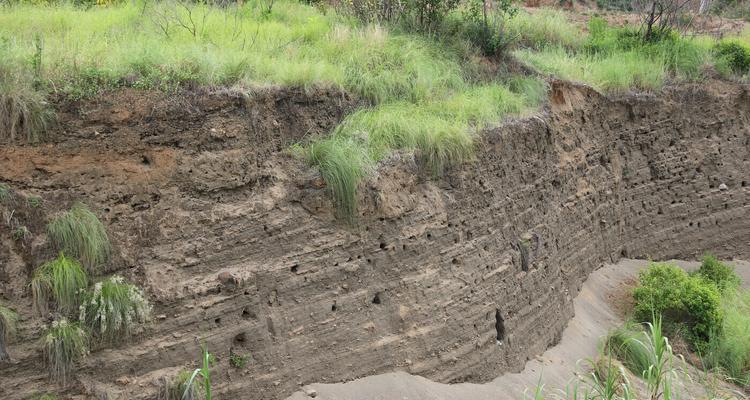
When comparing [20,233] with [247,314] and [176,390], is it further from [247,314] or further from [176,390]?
[247,314]

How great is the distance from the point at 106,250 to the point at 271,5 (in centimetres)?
601

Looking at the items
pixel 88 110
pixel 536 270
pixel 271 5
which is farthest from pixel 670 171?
pixel 88 110

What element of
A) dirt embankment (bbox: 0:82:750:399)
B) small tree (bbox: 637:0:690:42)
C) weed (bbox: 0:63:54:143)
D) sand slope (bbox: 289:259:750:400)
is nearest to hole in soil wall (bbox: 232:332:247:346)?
dirt embankment (bbox: 0:82:750:399)

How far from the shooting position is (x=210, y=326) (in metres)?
7.33

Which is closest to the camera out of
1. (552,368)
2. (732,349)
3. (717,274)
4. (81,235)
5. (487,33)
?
(81,235)

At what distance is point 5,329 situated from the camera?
20.7ft

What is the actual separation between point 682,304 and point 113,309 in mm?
8397

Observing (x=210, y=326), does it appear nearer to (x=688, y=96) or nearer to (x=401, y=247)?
(x=401, y=247)

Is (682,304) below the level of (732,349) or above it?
above

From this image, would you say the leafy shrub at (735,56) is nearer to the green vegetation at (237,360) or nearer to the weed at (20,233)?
the green vegetation at (237,360)

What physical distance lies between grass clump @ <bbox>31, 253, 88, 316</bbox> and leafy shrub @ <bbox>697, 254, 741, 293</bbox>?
33.3ft

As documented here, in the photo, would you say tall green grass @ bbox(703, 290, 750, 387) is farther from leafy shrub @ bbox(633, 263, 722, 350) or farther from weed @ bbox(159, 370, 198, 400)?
weed @ bbox(159, 370, 198, 400)

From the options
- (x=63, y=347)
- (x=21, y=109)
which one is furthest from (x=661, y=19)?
(x=63, y=347)

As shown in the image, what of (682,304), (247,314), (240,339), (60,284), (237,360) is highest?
(60,284)
